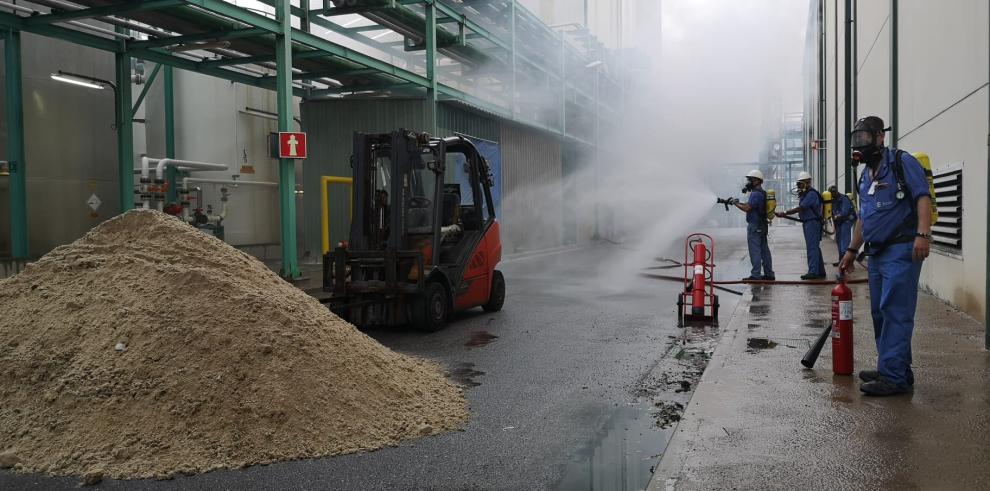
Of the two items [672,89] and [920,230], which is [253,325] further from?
[672,89]

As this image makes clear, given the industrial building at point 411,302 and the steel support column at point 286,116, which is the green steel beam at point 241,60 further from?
the steel support column at point 286,116

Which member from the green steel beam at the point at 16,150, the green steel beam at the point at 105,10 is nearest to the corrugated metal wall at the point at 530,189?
the green steel beam at the point at 105,10

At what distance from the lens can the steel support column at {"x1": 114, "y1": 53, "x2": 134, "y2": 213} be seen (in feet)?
41.6

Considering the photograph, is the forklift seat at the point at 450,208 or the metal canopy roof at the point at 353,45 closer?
the forklift seat at the point at 450,208

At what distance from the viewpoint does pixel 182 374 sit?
176 inches

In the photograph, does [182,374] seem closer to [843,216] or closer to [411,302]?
[411,302]

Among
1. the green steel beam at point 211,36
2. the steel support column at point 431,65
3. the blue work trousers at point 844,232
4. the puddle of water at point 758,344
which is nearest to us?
the puddle of water at point 758,344

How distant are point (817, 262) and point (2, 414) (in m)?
11.8

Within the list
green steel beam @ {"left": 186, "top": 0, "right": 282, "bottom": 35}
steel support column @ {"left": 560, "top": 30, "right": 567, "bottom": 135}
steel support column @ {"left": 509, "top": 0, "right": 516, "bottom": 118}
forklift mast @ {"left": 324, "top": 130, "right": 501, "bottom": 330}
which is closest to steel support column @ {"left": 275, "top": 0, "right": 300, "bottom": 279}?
green steel beam @ {"left": 186, "top": 0, "right": 282, "bottom": 35}

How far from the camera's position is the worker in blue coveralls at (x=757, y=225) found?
12125 millimetres

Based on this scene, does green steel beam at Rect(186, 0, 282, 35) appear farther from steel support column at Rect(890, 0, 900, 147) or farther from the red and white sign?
steel support column at Rect(890, 0, 900, 147)

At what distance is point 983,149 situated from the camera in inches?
280

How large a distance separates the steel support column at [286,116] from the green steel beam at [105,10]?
187 centimetres

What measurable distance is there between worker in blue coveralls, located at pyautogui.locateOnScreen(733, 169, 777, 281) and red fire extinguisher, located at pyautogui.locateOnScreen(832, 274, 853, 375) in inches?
268
